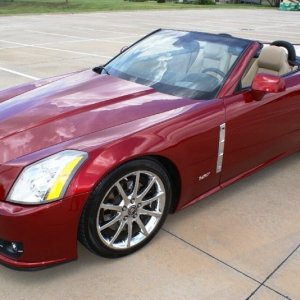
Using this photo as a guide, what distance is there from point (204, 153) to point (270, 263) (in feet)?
2.66

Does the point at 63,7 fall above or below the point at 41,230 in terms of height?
above

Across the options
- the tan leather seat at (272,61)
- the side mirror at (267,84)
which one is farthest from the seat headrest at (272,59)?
the side mirror at (267,84)

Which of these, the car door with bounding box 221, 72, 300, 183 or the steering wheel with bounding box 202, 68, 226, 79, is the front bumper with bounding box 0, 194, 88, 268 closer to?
the car door with bounding box 221, 72, 300, 183

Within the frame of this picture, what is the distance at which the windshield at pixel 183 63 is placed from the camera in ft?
10.4

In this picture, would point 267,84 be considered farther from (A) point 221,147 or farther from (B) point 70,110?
(B) point 70,110

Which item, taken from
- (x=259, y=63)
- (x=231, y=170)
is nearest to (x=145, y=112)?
(x=231, y=170)

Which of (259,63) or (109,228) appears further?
(259,63)

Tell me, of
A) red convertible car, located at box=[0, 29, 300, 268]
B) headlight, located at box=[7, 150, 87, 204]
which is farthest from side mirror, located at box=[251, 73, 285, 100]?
headlight, located at box=[7, 150, 87, 204]

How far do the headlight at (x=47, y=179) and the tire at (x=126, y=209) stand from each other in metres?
0.17

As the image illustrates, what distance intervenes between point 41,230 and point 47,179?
266 mm

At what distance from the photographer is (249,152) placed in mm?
3291

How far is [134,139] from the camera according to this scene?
8.17 feet

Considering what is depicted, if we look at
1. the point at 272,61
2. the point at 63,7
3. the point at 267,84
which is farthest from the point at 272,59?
the point at 63,7

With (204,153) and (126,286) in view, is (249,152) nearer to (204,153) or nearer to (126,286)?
(204,153)
